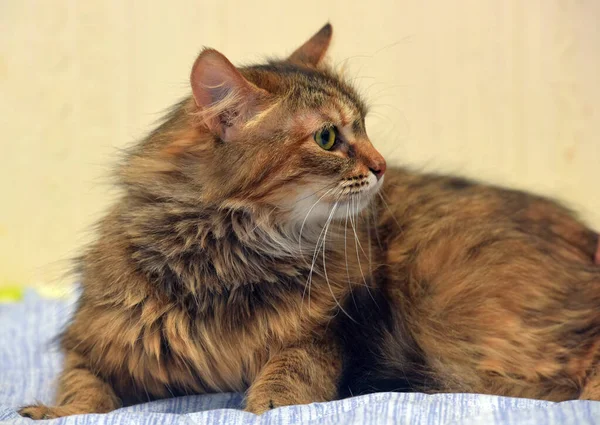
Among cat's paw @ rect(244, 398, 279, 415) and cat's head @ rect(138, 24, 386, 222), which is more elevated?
cat's head @ rect(138, 24, 386, 222)

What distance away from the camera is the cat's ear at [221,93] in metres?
1.34

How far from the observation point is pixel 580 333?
1532 mm

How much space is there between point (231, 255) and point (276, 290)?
0.42 feet

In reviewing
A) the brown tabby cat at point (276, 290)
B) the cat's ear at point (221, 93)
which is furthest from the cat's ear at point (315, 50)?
the cat's ear at point (221, 93)

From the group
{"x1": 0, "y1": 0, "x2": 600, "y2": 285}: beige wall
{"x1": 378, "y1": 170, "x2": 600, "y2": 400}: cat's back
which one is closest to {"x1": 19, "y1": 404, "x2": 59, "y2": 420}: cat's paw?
{"x1": 378, "y1": 170, "x2": 600, "y2": 400}: cat's back

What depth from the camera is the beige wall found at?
252cm

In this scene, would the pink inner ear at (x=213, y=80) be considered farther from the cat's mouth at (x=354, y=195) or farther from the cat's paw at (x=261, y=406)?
the cat's paw at (x=261, y=406)

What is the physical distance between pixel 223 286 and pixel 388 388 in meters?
0.42

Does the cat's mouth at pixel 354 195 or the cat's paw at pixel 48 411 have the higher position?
the cat's mouth at pixel 354 195

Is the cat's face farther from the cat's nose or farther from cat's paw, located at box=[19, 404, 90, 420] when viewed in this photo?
cat's paw, located at box=[19, 404, 90, 420]

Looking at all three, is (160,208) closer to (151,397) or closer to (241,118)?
(241,118)

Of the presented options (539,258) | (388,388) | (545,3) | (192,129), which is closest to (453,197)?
(539,258)

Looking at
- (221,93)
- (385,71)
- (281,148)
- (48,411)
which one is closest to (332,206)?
(281,148)

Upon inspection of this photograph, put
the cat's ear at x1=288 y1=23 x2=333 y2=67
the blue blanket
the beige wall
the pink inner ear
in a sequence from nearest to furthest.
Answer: the blue blanket → the pink inner ear → the cat's ear at x1=288 y1=23 x2=333 y2=67 → the beige wall
